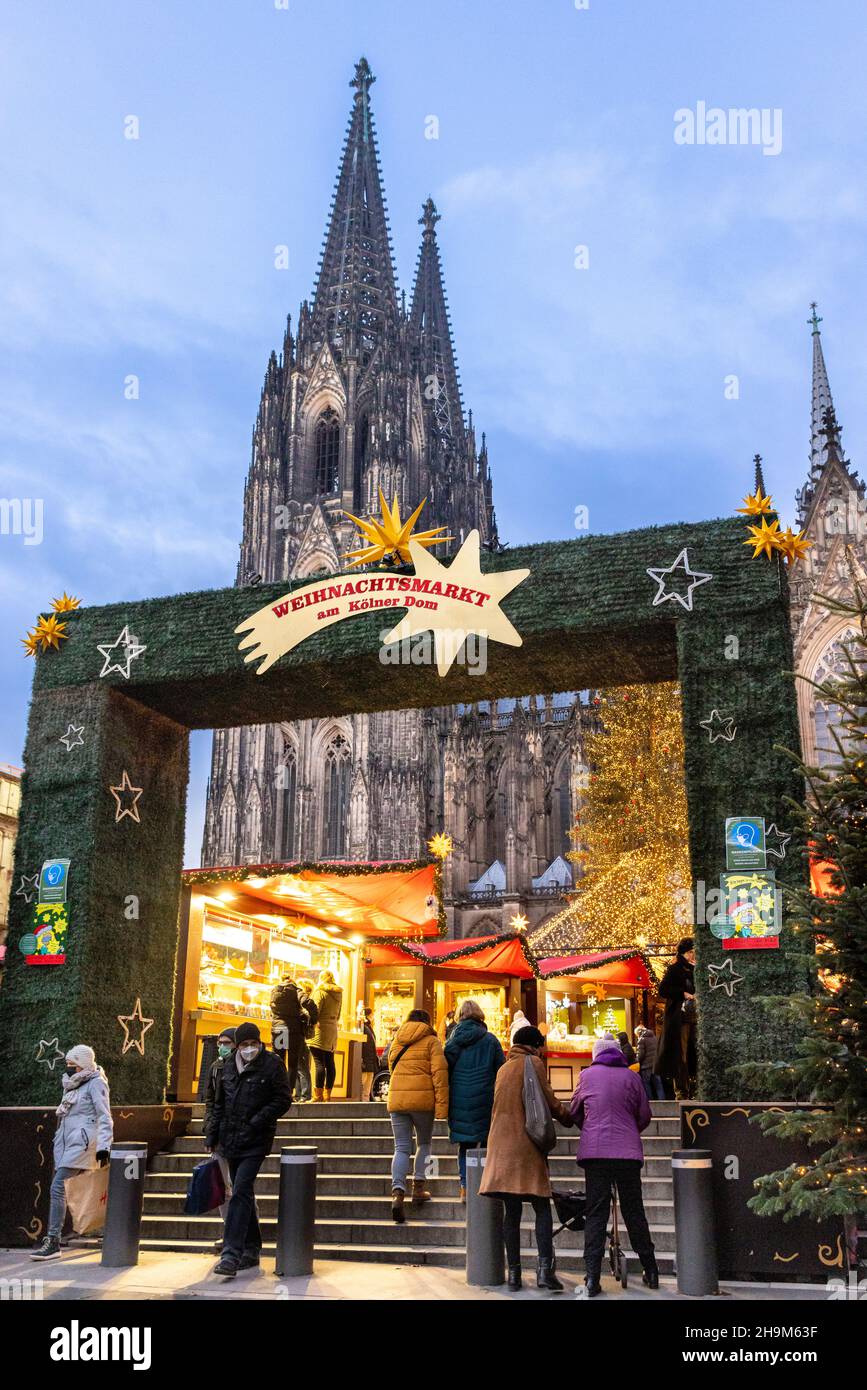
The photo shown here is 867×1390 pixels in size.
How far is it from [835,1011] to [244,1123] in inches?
141

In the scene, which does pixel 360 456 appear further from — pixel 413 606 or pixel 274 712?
pixel 413 606

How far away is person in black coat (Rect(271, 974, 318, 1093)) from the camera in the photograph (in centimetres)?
1237

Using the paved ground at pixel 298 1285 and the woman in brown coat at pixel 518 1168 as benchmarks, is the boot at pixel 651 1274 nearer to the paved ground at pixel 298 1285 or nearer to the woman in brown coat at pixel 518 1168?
the paved ground at pixel 298 1285

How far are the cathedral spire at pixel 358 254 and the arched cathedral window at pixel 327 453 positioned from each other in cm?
338

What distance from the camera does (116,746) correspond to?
35.6ft

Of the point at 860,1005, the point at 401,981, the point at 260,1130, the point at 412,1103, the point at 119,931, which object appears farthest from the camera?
the point at 401,981

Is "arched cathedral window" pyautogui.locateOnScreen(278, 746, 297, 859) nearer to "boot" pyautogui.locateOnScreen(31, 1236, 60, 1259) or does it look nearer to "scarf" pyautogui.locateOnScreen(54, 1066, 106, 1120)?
"scarf" pyautogui.locateOnScreen(54, 1066, 106, 1120)

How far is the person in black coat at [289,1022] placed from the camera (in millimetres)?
12367

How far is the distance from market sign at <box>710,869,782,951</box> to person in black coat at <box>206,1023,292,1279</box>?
309 centimetres

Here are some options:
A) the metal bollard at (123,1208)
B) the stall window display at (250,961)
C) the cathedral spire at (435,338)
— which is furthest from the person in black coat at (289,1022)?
the cathedral spire at (435,338)
